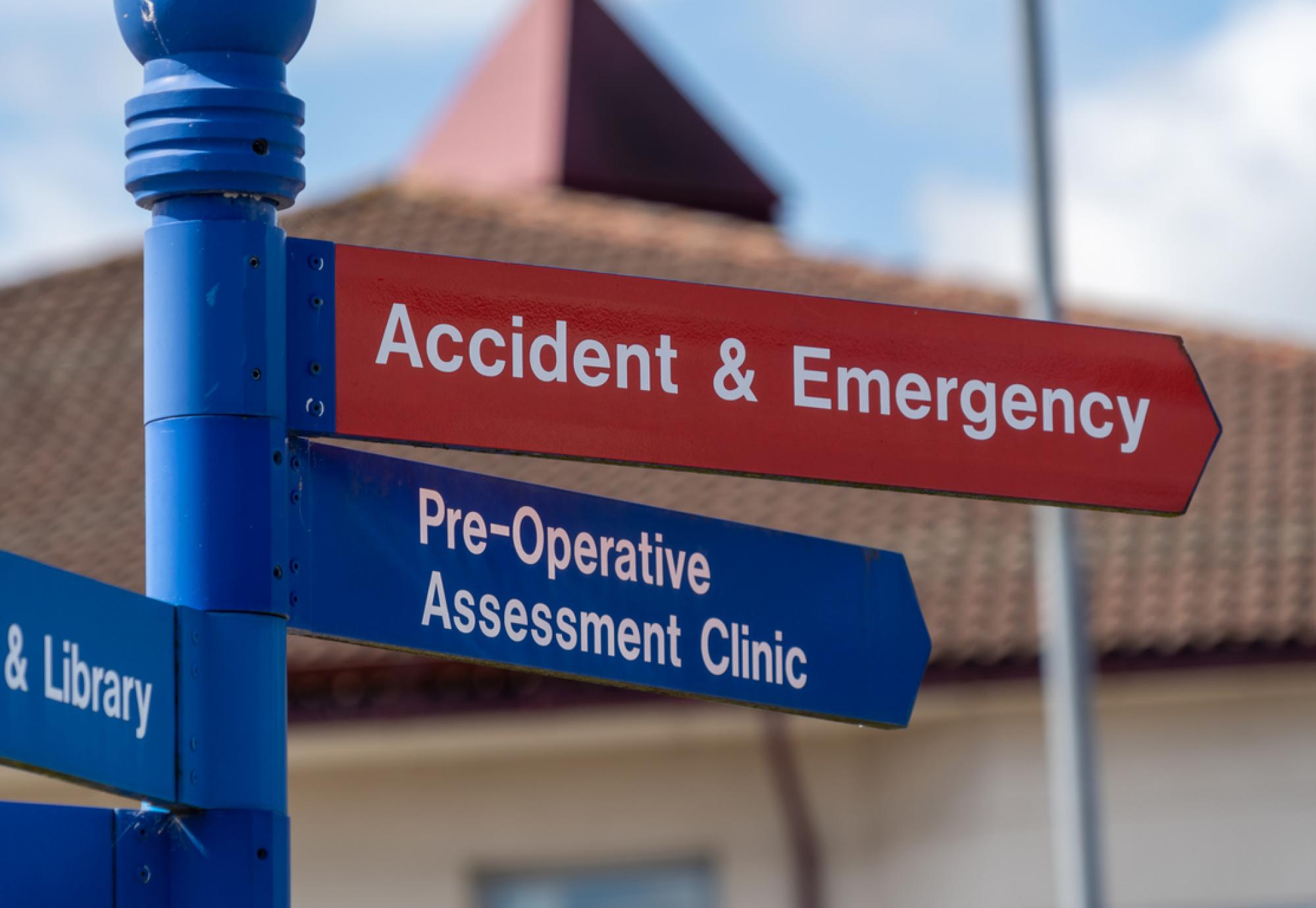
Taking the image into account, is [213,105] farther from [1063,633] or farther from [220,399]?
[1063,633]

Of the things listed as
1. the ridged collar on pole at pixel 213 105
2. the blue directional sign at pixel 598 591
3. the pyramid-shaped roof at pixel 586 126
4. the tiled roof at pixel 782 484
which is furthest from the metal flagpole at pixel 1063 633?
the pyramid-shaped roof at pixel 586 126

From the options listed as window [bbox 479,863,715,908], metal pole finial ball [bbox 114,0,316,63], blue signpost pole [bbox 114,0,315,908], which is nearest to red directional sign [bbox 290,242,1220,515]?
blue signpost pole [bbox 114,0,315,908]

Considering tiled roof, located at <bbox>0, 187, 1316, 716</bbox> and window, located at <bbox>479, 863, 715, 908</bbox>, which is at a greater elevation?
tiled roof, located at <bbox>0, 187, 1316, 716</bbox>

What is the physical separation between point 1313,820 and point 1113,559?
1689 millimetres

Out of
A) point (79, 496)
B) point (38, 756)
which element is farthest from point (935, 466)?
point (79, 496)

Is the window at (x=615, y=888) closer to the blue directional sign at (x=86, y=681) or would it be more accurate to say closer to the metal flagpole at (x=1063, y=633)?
the metal flagpole at (x=1063, y=633)

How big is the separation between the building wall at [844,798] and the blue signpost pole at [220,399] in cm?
821

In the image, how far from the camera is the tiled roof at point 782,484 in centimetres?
1090

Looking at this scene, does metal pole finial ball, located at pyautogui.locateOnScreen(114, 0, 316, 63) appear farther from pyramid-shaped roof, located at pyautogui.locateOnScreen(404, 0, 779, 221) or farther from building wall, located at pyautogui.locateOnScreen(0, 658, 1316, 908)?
pyramid-shaped roof, located at pyautogui.locateOnScreen(404, 0, 779, 221)

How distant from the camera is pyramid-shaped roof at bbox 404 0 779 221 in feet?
65.0

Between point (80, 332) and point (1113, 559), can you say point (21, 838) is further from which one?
point (80, 332)

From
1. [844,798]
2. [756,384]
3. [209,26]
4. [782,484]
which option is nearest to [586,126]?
[782,484]

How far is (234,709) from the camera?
264cm

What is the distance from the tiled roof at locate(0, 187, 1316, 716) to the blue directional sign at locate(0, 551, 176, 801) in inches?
216
